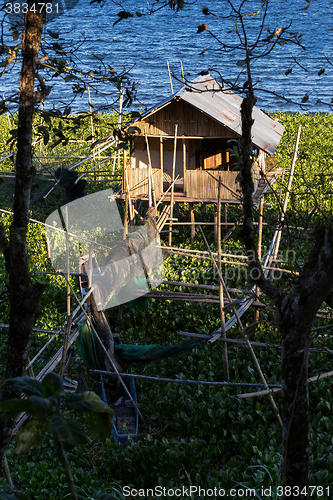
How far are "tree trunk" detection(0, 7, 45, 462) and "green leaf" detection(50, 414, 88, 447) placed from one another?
1.33 metres

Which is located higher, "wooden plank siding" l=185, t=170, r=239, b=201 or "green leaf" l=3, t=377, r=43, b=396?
"wooden plank siding" l=185, t=170, r=239, b=201

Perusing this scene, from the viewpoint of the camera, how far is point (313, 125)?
2312 cm

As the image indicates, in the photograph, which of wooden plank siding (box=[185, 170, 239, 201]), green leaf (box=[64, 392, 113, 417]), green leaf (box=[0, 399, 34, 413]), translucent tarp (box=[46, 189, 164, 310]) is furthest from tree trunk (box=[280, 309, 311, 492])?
wooden plank siding (box=[185, 170, 239, 201])

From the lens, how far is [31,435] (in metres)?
1.82

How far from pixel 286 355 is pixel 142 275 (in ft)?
19.1

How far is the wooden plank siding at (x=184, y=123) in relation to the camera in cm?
1181

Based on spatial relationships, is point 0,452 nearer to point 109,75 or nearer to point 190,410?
point 109,75

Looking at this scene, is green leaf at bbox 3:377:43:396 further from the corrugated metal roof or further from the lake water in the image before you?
the lake water

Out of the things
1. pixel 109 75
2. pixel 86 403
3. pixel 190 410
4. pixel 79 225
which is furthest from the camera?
pixel 79 225

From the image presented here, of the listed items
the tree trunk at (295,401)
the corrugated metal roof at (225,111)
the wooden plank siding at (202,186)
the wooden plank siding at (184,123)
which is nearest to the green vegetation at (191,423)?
the tree trunk at (295,401)

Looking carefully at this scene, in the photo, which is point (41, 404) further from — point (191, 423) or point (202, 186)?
point (202, 186)

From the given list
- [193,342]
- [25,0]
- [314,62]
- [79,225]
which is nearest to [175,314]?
[193,342]

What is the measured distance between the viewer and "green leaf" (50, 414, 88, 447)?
168 centimetres

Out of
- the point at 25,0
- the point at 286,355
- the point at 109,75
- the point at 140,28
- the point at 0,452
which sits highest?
the point at 140,28
